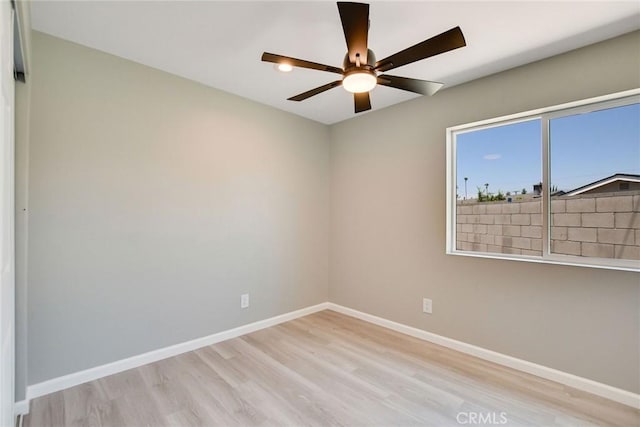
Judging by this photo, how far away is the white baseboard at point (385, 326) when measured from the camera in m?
1.98

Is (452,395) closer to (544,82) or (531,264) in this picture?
(531,264)

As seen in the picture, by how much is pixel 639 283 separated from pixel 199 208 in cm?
324

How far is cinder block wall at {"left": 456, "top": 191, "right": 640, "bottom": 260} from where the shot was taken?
2.05 metres

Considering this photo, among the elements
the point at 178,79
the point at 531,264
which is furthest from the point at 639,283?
the point at 178,79

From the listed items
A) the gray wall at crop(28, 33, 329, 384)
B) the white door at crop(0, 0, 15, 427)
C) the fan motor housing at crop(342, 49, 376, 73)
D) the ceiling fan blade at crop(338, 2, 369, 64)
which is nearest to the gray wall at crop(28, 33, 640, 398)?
the gray wall at crop(28, 33, 329, 384)

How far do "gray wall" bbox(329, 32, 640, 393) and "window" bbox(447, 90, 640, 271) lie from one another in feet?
0.39

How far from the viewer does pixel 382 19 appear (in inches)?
73.4

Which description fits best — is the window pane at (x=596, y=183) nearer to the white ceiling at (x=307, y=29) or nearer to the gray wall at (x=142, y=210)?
the white ceiling at (x=307, y=29)

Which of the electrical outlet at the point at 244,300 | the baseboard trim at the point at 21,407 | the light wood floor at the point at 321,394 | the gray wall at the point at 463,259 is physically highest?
the gray wall at the point at 463,259

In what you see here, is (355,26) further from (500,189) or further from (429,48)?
(500,189)

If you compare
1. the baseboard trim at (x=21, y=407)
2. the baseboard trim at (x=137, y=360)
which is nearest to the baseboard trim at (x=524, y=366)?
the baseboard trim at (x=137, y=360)

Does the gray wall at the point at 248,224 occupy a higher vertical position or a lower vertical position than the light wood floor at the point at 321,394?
higher

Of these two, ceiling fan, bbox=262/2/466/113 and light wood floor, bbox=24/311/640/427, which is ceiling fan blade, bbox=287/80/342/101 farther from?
light wood floor, bbox=24/311/640/427

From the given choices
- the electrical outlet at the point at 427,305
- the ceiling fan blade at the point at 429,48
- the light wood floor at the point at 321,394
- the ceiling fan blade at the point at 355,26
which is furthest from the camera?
the electrical outlet at the point at 427,305
